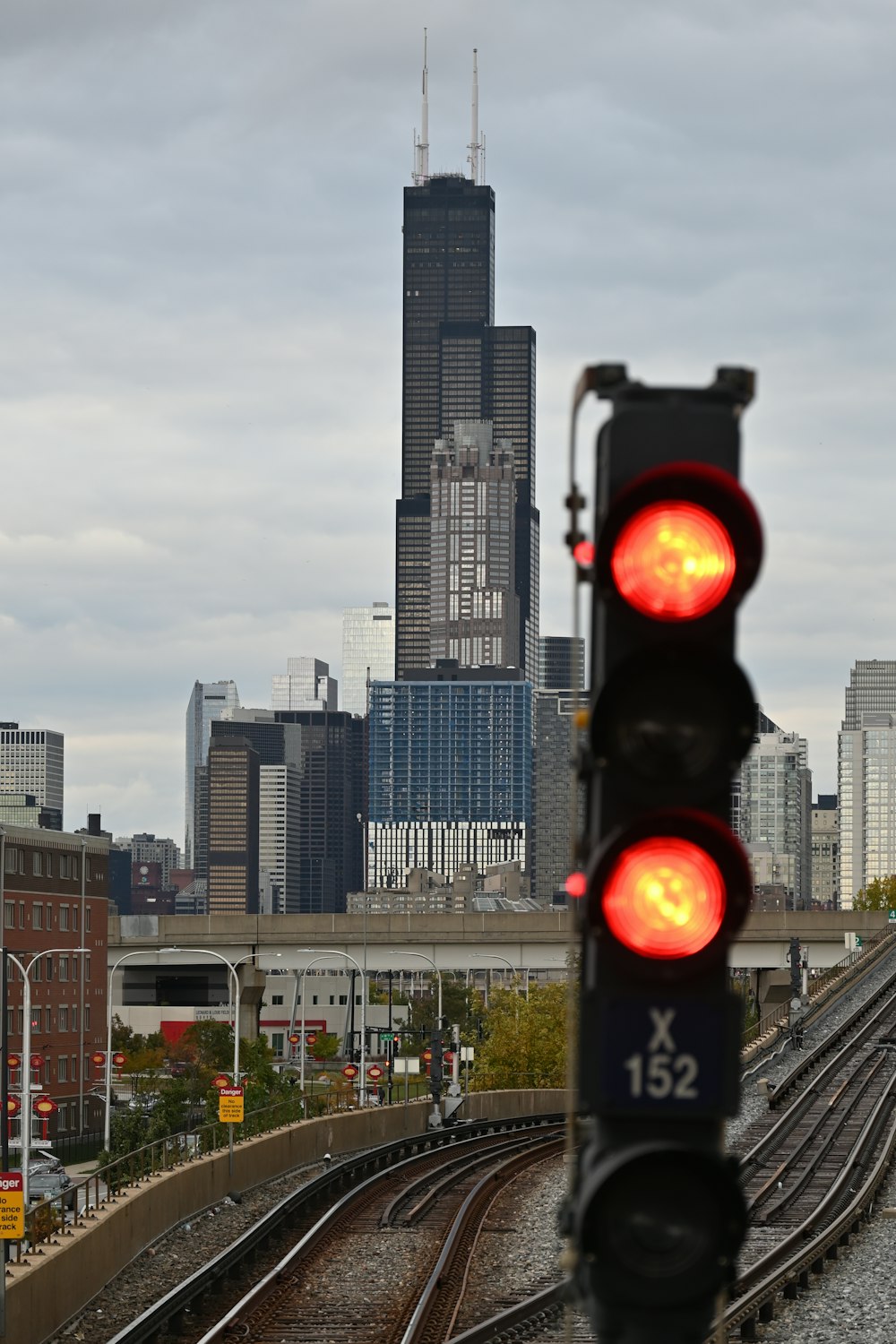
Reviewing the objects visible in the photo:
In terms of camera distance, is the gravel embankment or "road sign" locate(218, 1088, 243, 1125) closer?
the gravel embankment

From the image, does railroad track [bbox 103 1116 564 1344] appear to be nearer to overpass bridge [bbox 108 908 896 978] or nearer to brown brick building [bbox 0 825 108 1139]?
brown brick building [bbox 0 825 108 1139]

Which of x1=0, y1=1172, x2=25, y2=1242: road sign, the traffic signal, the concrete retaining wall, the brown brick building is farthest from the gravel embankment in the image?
the brown brick building

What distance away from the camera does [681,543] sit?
478 centimetres

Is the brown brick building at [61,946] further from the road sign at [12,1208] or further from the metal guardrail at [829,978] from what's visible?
the road sign at [12,1208]

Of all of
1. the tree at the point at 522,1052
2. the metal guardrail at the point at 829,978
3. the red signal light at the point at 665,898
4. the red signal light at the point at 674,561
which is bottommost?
the tree at the point at 522,1052

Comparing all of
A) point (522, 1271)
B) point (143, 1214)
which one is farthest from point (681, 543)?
point (143, 1214)

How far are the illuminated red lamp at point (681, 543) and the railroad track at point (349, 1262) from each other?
1870 cm

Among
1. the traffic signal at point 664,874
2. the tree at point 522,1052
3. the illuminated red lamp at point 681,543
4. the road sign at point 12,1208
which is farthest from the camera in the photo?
the tree at point 522,1052

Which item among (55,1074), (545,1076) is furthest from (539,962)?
(55,1074)

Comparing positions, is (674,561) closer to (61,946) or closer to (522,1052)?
(522,1052)

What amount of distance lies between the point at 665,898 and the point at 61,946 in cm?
9499

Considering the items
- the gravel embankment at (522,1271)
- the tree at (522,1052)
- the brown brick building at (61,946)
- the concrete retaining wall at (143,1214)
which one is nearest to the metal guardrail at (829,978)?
the tree at (522,1052)

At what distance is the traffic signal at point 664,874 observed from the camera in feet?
14.8

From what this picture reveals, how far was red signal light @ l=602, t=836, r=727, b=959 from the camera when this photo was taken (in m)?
4.62
